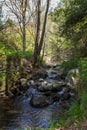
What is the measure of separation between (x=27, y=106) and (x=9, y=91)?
6.84 ft

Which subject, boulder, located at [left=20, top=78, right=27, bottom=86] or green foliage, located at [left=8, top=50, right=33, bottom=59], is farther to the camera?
boulder, located at [left=20, top=78, right=27, bottom=86]

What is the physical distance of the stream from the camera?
Result: 10578 millimetres

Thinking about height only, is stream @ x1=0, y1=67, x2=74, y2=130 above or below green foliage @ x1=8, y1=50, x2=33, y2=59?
below

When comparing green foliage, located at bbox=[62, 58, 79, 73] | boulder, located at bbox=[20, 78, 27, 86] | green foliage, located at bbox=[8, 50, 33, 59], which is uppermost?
green foliage, located at bbox=[8, 50, 33, 59]

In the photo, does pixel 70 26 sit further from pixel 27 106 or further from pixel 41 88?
pixel 27 106

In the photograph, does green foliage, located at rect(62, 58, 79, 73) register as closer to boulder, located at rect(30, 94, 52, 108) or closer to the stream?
the stream

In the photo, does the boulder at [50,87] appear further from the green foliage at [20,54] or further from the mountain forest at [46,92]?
the green foliage at [20,54]

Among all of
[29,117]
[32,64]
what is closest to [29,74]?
[32,64]

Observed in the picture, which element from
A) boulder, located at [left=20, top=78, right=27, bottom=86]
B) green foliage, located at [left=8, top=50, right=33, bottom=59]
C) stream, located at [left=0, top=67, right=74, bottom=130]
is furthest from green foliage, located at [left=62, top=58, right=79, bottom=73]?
stream, located at [left=0, top=67, right=74, bottom=130]

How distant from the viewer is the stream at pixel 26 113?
10.6 meters

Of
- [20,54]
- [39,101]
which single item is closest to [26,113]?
[39,101]

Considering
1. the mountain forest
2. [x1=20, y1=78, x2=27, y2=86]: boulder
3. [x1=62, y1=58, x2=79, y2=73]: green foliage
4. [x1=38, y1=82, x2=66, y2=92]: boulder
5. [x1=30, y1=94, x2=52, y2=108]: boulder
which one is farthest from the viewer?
[x1=62, y1=58, x2=79, y2=73]: green foliage

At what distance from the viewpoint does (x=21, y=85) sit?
16.6m

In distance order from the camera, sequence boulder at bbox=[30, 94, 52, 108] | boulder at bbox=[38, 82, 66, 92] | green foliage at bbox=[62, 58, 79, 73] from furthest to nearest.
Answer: green foliage at bbox=[62, 58, 79, 73] → boulder at bbox=[38, 82, 66, 92] → boulder at bbox=[30, 94, 52, 108]
